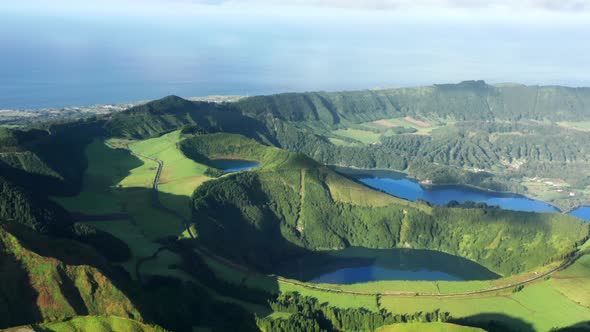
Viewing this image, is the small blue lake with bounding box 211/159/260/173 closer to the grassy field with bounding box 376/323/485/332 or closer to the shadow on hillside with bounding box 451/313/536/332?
the shadow on hillside with bounding box 451/313/536/332

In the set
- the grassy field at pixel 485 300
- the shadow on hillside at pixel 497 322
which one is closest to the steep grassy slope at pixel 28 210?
the grassy field at pixel 485 300

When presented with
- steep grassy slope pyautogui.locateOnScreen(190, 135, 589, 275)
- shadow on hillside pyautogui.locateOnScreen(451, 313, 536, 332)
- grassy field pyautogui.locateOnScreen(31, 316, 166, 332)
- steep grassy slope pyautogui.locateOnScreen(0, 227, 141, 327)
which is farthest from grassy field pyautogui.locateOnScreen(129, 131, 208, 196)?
grassy field pyautogui.locateOnScreen(31, 316, 166, 332)

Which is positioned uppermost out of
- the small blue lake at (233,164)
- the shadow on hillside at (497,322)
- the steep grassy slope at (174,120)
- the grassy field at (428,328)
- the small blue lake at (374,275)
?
the steep grassy slope at (174,120)

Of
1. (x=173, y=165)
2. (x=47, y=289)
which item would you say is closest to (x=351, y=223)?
(x=173, y=165)

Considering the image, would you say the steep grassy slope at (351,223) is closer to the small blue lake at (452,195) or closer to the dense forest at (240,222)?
the dense forest at (240,222)

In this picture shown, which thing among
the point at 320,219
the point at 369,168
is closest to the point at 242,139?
the point at 320,219

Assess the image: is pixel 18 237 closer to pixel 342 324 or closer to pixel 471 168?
pixel 342 324
